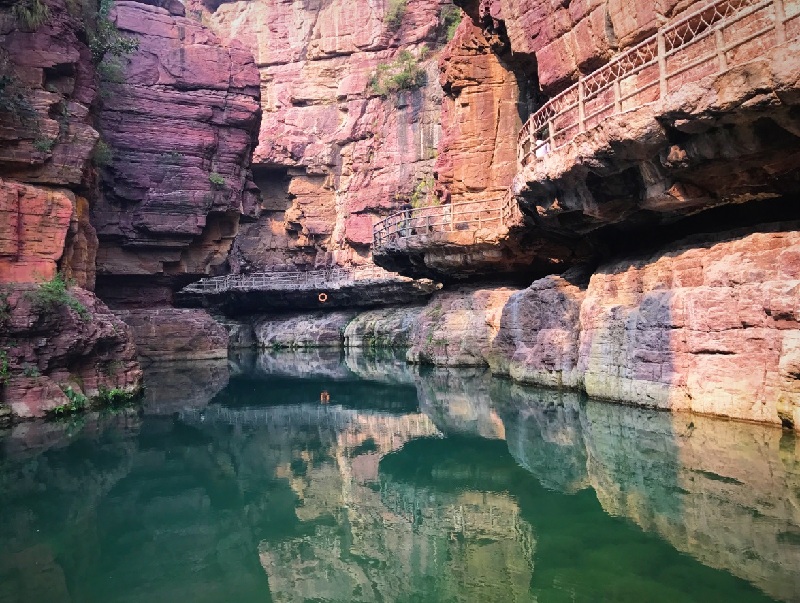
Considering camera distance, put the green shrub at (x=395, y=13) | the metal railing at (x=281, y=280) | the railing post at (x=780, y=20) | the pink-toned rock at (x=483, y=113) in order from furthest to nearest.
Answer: the green shrub at (x=395, y=13), the metal railing at (x=281, y=280), the pink-toned rock at (x=483, y=113), the railing post at (x=780, y=20)

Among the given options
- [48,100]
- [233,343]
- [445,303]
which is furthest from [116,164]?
[233,343]

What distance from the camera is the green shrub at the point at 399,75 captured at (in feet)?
128

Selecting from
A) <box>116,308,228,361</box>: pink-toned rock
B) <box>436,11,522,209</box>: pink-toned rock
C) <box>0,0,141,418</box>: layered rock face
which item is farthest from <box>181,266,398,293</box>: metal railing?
<box>0,0,141,418</box>: layered rock face

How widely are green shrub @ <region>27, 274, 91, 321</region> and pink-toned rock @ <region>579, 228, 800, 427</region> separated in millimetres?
10636

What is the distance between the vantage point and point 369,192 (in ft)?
132

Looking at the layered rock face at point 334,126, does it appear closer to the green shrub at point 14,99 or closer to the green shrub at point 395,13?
the green shrub at point 395,13

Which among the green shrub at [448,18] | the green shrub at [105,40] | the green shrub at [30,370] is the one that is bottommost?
the green shrub at [30,370]

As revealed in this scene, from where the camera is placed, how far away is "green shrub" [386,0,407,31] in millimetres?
41094

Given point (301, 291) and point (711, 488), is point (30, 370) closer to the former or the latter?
point (711, 488)

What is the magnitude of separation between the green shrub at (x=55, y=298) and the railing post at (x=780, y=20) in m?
12.9

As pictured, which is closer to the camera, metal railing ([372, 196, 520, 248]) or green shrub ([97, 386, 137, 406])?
green shrub ([97, 386, 137, 406])

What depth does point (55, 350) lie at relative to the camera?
1284cm

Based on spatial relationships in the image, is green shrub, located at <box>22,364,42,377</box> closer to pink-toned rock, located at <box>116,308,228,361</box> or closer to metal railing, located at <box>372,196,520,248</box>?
metal railing, located at <box>372,196,520,248</box>

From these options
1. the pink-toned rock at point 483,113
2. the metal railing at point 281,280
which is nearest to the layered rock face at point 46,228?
the pink-toned rock at point 483,113
